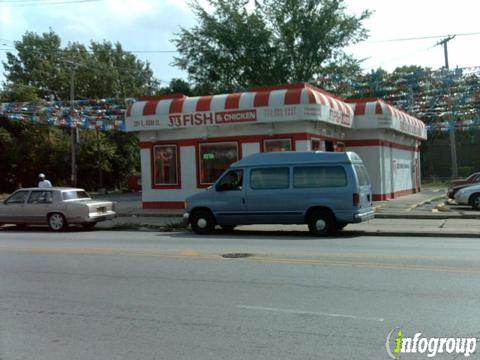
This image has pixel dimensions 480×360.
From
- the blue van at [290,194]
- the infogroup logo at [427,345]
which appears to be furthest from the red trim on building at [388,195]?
the infogroup logo at [427,345]

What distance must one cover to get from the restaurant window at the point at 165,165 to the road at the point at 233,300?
36.1 ft

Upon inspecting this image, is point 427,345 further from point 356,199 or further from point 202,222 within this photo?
point 202,222

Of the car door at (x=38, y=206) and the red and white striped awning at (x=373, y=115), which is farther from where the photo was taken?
the red and white striped awning at (x=373, y=115)

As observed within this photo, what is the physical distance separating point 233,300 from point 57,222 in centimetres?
1197

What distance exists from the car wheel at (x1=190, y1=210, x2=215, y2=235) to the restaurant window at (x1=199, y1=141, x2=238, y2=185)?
262 inches

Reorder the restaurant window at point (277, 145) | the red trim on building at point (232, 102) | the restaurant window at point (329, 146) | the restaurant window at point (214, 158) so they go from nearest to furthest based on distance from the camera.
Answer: the restaurant window at point (277, 145)
the red trim on building at point (232, 102)
the restaurant window at point (214, 158)
the restaurant window at point (329, 146)

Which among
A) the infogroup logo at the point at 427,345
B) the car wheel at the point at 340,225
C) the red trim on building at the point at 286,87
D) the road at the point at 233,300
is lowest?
the infogroup logo at the point at 427,345

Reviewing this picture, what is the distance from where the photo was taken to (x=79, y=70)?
5281cm

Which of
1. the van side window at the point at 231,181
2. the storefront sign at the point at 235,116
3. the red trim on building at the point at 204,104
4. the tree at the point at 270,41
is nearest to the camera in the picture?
the van side window at the point at 231,181

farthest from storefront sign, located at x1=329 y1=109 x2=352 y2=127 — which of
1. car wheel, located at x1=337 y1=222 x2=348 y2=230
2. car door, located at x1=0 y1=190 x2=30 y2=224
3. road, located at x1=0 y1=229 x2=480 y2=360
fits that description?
car door, located at x1=0 y1=190 x2=30 y2=224

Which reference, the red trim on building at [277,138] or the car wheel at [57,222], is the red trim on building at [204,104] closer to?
the red trim on building at [277,138]

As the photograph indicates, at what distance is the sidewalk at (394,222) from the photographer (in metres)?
14.9

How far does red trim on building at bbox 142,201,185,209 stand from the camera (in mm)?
22906

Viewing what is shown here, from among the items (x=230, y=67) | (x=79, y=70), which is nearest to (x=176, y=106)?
(x=230, y=67)
